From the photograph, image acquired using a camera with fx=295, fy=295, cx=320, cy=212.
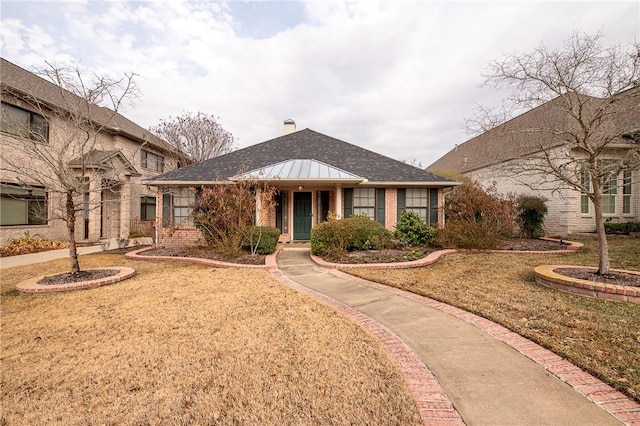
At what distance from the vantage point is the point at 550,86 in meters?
5.98

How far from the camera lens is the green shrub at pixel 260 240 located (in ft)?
31.9

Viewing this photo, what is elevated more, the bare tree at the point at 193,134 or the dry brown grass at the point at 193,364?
the bare tree at the point at 193,134

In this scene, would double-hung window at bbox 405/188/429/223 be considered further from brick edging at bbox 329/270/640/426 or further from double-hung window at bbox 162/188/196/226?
double-hung window at bbox 162/188/196/226

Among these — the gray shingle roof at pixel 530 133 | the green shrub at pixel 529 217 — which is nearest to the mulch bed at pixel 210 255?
the gray shingle roof at pixel 530 133

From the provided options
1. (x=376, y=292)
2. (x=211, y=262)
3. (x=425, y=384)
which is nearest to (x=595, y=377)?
(x=425, y=384)

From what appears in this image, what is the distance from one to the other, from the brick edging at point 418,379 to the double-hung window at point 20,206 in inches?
553

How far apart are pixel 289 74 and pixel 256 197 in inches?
379

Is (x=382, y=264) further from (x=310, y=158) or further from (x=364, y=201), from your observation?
(x=310, y=158)

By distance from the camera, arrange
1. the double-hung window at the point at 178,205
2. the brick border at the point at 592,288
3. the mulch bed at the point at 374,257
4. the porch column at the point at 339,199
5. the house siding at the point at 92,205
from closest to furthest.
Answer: the brick border at the point at 592,288 < the mulch bed at the point at 374,257 < the house siding at the point at 92,205 < the porch column at the point at 339,199 < the double-hung window at the point at 178,205

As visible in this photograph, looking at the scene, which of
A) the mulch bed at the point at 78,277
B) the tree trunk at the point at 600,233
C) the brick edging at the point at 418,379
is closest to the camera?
the brick edging at the point at 418,379

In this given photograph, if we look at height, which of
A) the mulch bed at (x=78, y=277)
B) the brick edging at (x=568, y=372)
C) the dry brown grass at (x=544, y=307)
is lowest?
the brick edging at (x=568, y=372)

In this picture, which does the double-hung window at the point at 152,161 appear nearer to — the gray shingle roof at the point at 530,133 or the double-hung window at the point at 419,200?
the double-hung window at the point at 419,200

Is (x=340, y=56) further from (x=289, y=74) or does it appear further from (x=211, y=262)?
(x=211, y=262)

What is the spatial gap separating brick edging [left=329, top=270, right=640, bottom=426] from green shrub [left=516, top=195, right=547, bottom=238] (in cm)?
1099
